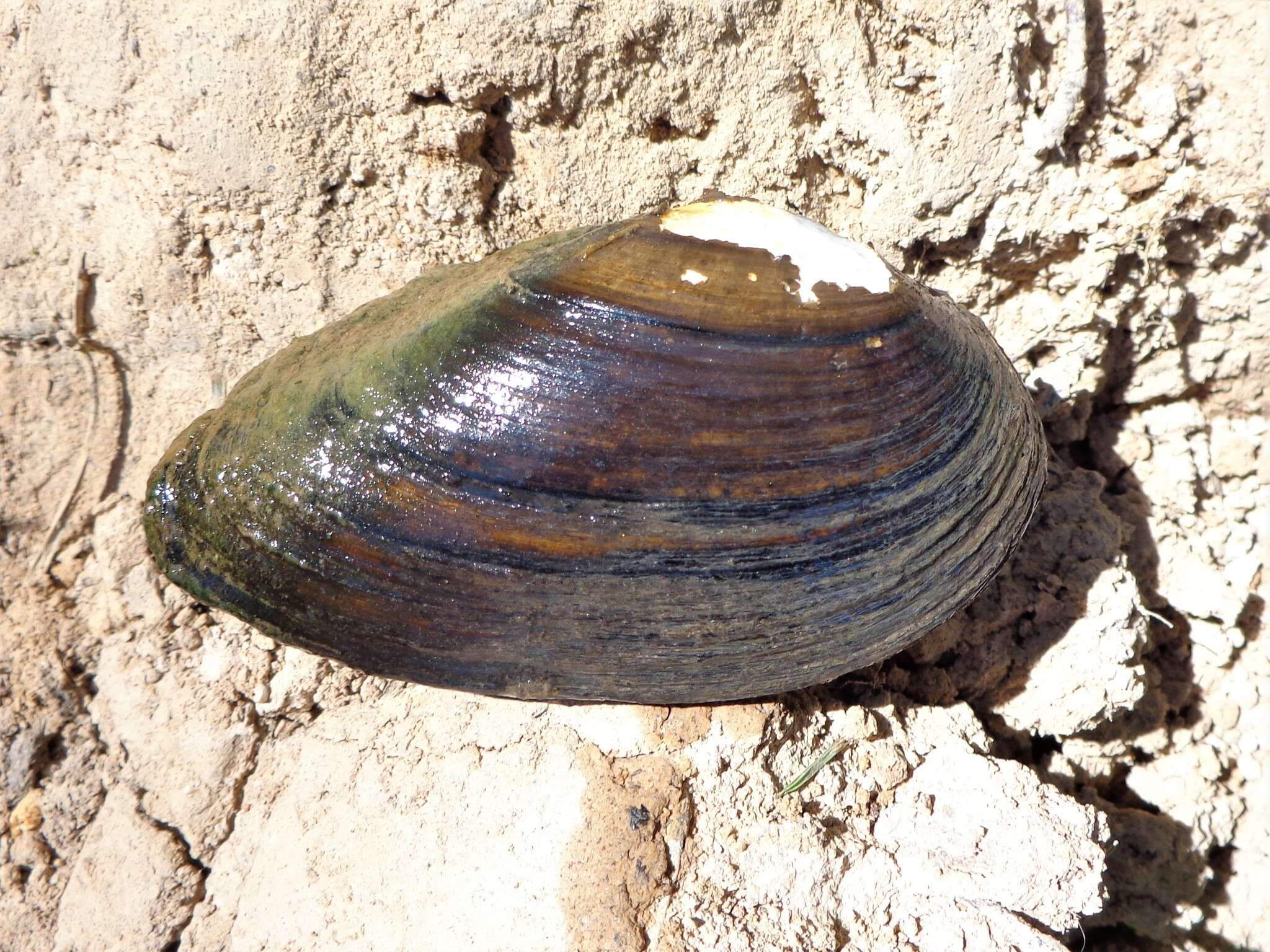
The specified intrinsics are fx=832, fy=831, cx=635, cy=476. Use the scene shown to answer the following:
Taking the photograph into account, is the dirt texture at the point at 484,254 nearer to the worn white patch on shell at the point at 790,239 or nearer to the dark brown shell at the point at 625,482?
the dark brown shell at the point at 625,482

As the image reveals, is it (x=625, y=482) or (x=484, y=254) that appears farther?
(x=484, y=254)

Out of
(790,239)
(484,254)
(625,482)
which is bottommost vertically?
(625,482)

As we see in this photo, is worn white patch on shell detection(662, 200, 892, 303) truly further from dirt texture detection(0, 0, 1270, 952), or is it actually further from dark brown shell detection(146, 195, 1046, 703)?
dirt texture detection(0, 0, 1270, 952)

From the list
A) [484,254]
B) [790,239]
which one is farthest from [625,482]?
[484,254]

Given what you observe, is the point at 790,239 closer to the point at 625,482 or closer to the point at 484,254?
the point at 625,482

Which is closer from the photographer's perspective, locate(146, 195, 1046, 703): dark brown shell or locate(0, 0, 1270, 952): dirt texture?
locate(146, 195, 1046, 703): dark brown shell

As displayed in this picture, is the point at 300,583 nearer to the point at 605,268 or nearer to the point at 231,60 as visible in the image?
the point at 605,268

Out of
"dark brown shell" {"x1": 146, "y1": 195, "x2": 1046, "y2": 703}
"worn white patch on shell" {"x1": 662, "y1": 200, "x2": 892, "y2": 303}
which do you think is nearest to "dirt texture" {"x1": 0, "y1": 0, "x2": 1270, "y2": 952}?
"dark brown shell" {"x1": 146, "y1": 195, "x2": 1046, "y2": 703}
